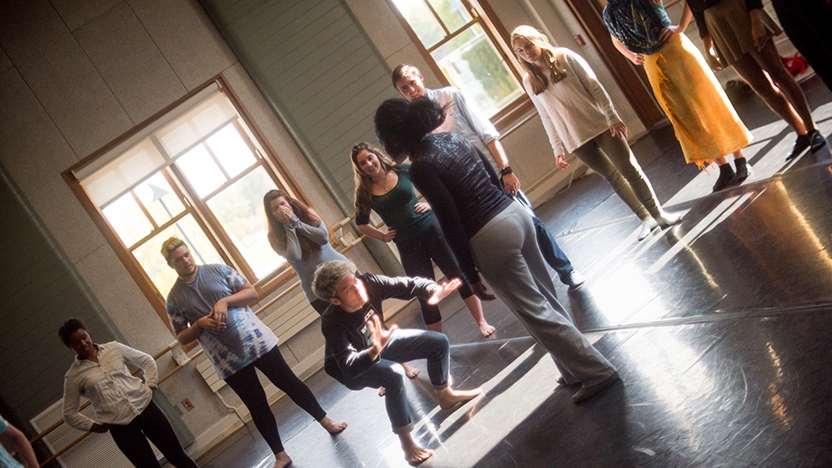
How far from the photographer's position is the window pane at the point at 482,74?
7.62 meters

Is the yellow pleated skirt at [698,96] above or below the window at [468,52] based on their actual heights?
below

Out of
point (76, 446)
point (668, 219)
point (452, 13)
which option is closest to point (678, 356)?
point (668, 219)

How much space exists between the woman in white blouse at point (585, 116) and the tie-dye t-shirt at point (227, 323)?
222 centimetres

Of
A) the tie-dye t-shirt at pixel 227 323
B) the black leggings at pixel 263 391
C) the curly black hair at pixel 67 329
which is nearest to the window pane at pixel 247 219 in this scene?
the curly black hair at pixel 67 329

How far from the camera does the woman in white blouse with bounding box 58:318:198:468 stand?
161 inches

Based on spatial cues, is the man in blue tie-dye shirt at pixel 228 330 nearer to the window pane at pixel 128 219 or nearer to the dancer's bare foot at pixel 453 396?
the dancer's bare foot at pixel 453 396

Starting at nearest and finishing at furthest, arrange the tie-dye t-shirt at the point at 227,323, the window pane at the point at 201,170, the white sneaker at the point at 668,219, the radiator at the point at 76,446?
the tie-dye t-shirt at the point at 227,323
the white sneaker at the point at 668,219
the radiator at the point at 76,446
the window pane at the point at 201,170

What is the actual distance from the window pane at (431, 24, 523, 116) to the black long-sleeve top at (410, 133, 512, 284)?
5.06 m

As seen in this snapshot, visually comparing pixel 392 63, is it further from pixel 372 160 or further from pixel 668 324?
pixel 668 324

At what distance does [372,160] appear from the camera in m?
3.85

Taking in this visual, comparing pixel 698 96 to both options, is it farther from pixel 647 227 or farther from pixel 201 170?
pixel 201 170

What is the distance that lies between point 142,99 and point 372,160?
3945 millimetres

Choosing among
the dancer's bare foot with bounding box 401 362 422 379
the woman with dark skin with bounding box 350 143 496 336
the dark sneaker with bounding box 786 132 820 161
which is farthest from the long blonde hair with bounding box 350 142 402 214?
the dark sneaker with bounding box 786 132 820 161

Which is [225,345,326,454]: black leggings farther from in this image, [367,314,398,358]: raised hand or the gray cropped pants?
the gray cropped pants
